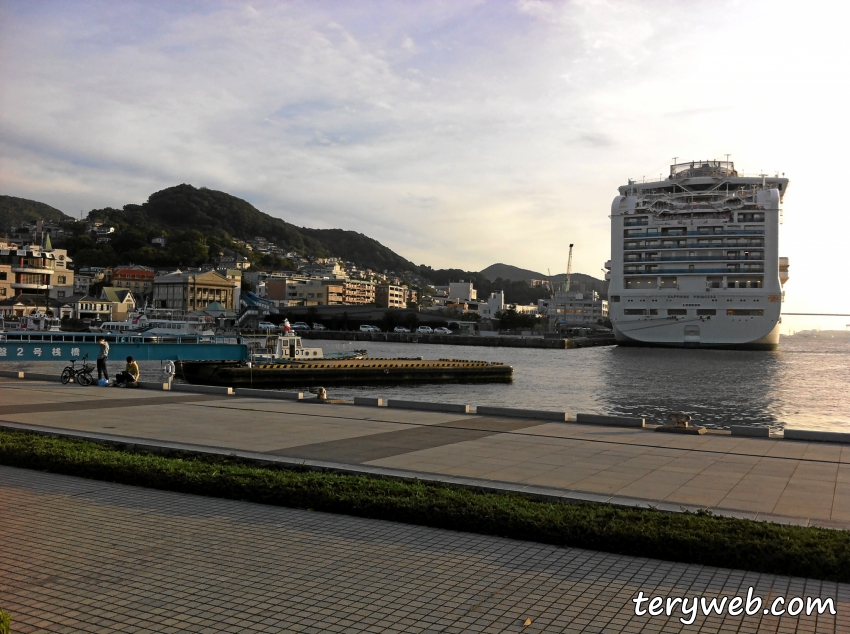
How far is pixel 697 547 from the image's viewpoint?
652 centimetres

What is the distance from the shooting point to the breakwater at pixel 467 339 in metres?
108

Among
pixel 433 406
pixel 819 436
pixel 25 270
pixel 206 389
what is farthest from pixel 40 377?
pixel 25 270

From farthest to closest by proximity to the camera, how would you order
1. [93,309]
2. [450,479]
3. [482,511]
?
[93,309], [450,479], [482,511]

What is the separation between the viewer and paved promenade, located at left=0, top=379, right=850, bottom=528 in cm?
916

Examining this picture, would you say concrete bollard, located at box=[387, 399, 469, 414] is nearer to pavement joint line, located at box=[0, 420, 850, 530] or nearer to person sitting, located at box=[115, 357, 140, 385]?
pavement joint line, located at box=[0, 420, 850, 530]

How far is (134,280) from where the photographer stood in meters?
147

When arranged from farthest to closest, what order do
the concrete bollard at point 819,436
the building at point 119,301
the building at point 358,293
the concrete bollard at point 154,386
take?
the building at point 358,293
the building at point 119,301
the concrete bollard at point 154,386
the concrete bollard at point 819,436

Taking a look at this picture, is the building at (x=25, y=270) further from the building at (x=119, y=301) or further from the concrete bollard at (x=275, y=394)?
the concrete bollard at (x=275, y=394)

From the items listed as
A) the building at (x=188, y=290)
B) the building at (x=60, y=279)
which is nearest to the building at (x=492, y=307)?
the building at (x=188, y=290)

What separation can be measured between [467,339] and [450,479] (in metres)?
110

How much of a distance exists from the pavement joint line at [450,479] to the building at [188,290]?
121 meters

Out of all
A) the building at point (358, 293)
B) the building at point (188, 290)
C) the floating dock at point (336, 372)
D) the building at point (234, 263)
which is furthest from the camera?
the building at point (234, 263)

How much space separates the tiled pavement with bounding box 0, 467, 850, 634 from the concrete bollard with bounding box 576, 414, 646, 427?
31.0 ft

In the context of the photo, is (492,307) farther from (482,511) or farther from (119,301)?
(482,511)
